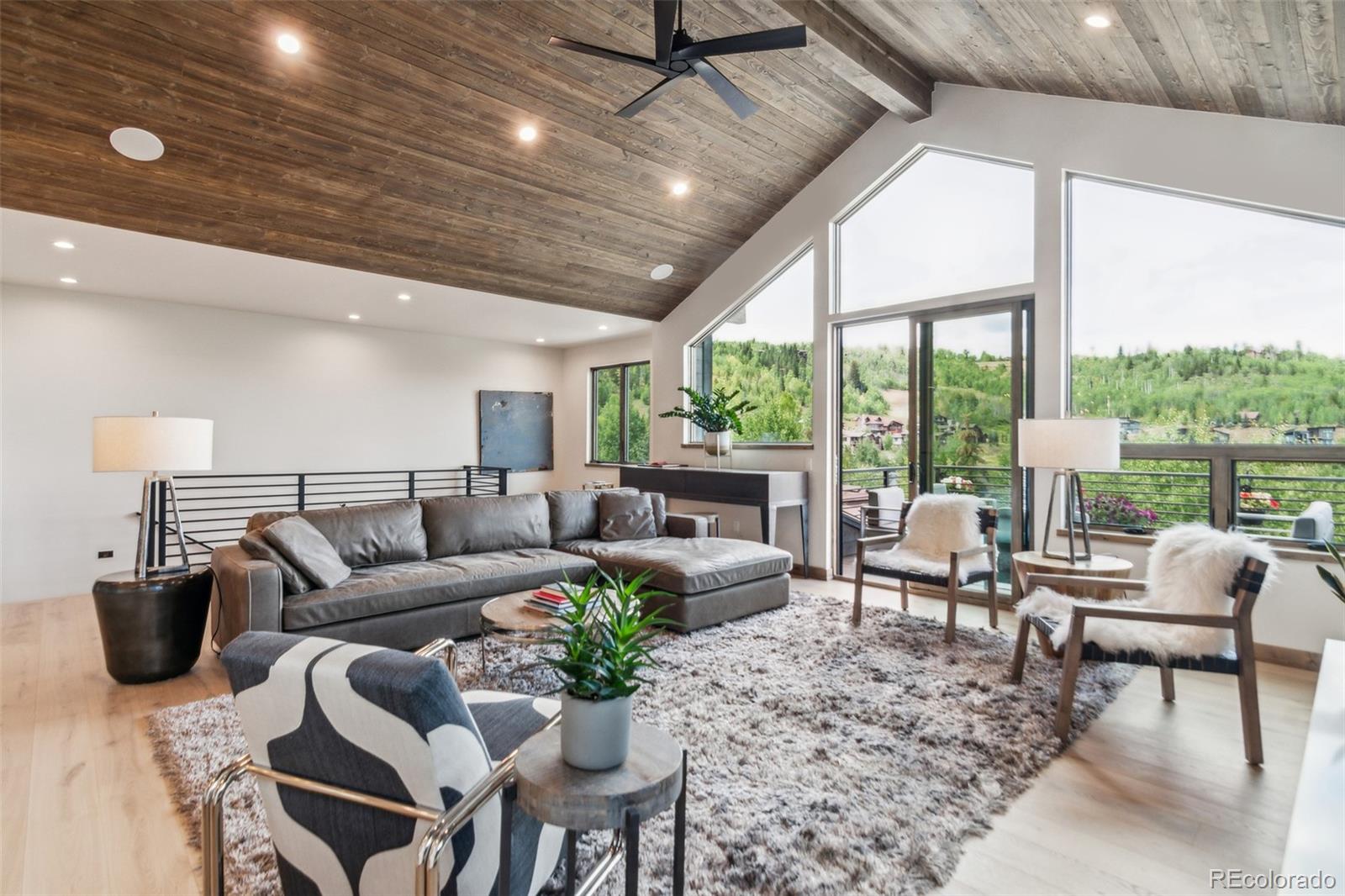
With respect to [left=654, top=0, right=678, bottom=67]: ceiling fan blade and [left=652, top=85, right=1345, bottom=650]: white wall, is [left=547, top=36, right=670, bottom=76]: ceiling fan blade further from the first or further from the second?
[left=652, top=85, right=1345, bottom=650]: white wall

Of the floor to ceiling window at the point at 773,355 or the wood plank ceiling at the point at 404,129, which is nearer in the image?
the wood plank ceiling at the point at 404,129

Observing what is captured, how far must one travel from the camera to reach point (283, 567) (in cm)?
342

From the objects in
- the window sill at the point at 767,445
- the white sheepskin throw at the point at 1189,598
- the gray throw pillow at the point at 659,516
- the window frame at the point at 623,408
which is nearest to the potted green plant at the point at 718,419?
the window sill at the point at 767,445

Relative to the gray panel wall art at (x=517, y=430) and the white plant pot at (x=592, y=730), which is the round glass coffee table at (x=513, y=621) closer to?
the white plant pot at (x=592, y=730)

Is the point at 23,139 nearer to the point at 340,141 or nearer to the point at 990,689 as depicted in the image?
the point at 340,141

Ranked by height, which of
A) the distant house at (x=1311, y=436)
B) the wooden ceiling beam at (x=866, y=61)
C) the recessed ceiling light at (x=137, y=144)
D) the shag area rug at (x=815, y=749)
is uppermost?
the wooden ceiling beam at (x=866, y=61)

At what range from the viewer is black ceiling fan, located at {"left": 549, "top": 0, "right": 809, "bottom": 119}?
2961 mm

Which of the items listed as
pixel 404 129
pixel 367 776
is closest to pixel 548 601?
pixel 367 776

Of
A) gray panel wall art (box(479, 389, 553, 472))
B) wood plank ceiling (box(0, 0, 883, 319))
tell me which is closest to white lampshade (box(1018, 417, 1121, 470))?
wood plank ceiling (box(0, 0, 883, 319))

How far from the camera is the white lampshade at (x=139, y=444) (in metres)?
3.19

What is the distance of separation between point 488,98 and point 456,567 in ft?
9.59

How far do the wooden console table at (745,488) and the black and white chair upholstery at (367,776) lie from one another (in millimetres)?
4388

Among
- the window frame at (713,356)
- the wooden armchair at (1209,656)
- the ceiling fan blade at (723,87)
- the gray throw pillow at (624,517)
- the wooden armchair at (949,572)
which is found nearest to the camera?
the wooden armchair at (1209,656)

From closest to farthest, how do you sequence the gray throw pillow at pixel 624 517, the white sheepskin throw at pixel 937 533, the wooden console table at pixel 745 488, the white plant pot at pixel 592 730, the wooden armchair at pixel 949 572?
the white plant pot at pixel 592 730
the wooden armchair at pixel 949 572
the white sheepskin throw at pixel 937 533
the gray throw pillow at pixel 624 517
the wooden console table at pixel 745 488
